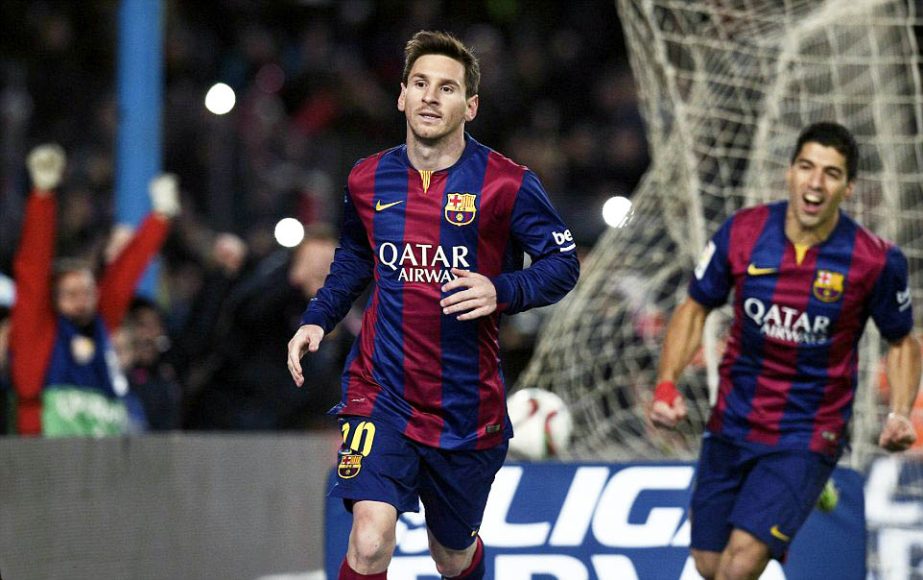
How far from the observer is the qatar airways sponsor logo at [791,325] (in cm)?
543

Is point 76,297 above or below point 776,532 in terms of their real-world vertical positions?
above

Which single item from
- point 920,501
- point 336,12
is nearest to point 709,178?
point 920,501

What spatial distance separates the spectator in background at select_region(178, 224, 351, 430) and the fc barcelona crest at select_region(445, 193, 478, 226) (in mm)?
3330

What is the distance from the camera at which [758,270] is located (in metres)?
5.53

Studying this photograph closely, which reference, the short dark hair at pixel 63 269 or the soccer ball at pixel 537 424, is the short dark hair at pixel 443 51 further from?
the short dark hair at pixel 63 269

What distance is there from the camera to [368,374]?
16.0 feet

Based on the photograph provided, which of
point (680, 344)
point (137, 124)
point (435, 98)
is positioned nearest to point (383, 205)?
point (435, 98)

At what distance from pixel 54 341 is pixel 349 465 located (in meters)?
3.15

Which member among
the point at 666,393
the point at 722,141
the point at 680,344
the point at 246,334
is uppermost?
the point at 722,141

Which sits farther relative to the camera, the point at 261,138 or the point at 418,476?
the point at 261,138

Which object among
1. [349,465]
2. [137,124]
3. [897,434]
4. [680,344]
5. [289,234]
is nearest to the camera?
[349,465]

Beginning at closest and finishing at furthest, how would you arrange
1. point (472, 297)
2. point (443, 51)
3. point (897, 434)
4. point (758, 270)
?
point (472, 297) < point (443, 51) < point (897, 434) < point (758, 270)

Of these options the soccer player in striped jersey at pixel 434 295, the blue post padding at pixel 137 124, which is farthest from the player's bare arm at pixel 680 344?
the blue post padding at pixel 137 124

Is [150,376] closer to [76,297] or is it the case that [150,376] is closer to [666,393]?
[76,297]
